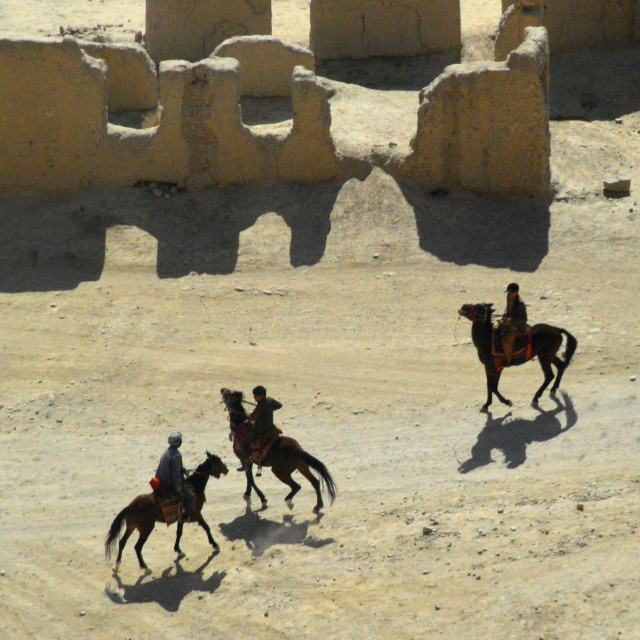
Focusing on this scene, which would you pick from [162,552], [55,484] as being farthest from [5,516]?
[162,552]

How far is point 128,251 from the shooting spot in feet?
58.5

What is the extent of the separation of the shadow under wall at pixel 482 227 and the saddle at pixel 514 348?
3.69 meters

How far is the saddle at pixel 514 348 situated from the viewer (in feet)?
43.8

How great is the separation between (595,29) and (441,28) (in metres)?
3.07

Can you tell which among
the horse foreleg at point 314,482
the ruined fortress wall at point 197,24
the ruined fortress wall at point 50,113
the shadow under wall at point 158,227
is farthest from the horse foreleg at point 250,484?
the ruined fortress wall at point 197,24

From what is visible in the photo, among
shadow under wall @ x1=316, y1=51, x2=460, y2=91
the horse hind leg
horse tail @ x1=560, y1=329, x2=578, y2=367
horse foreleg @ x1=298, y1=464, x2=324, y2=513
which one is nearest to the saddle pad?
the horse hind leg

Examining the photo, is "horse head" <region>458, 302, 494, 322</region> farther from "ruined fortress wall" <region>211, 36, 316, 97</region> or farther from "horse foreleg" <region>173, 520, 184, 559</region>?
"ruined fortress wall" <region>211, 36, 316, 97</region>

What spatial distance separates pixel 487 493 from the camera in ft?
38.4

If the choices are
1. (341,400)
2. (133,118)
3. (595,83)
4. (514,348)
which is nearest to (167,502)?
(341,400)

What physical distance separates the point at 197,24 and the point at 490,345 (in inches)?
488

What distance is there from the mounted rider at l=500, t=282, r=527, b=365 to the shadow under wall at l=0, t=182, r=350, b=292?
4806 millimetres

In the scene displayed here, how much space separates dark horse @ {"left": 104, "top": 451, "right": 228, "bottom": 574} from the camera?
11.3 m

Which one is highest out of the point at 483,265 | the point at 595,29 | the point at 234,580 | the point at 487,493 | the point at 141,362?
the point at 595,29

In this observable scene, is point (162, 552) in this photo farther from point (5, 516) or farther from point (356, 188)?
point (356, 188)
